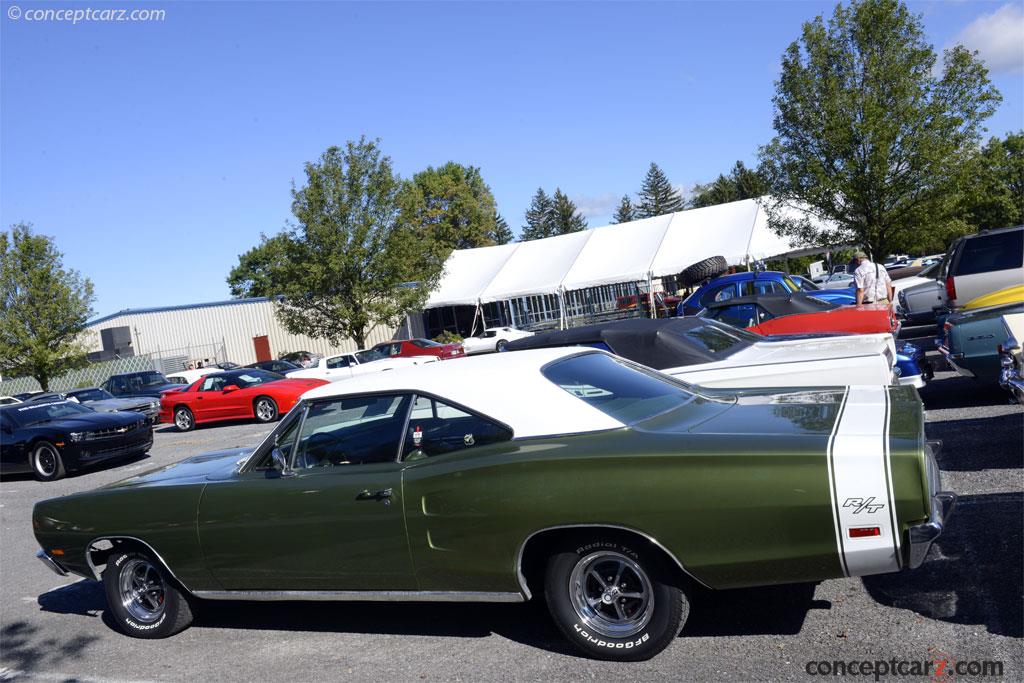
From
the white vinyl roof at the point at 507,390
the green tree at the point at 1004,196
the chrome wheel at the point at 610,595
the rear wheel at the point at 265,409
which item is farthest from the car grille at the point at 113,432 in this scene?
A: the green tree at the point at 1004,196

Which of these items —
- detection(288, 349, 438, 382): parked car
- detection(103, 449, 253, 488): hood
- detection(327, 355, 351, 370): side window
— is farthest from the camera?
detection(327, 355, 351, 370): side window

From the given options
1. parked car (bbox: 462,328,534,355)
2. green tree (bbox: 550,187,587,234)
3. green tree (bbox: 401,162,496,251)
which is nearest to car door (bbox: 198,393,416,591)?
parked car (bbox: 462,328,534,355)

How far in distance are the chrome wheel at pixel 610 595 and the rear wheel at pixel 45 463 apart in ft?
38.8

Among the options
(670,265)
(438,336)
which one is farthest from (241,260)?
(670,265)

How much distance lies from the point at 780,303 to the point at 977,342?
21.8ft

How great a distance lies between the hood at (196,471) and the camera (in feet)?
16.7

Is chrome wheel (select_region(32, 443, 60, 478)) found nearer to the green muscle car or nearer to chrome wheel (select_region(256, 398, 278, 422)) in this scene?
chrome wheel (select_region(256, 398, 278, 422))

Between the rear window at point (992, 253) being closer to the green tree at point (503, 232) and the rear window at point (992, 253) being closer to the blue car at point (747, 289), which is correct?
the blue car at point (747, 289)

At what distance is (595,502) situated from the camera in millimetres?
3768

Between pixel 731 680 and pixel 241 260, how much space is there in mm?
94427

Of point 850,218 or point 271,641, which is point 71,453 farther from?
point 850,218

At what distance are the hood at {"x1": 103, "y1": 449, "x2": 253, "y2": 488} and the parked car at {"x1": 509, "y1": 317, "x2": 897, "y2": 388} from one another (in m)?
3.92

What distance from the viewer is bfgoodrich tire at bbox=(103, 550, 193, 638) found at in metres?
5.12

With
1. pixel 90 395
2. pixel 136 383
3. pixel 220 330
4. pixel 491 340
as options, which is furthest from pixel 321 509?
pixel 220 330
